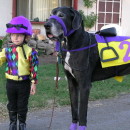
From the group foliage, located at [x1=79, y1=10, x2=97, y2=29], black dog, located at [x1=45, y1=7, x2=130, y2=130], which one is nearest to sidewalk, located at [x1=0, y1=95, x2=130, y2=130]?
black dog, located at [x1=45, y1=7, x2=130, y2=130]

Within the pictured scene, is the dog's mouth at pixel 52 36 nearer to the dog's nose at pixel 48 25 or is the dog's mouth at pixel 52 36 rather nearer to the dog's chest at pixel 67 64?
the dog's nose at pixel 48 25

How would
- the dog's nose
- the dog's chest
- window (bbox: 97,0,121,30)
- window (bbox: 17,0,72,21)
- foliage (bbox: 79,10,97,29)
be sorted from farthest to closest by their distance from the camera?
1. window (bbox: 17,0,72,21)
2. window (bbox: 97,0,121,30)
3. foliage (bbox: 79,10,97,29)
4. the dog's chest
5. the dog's nose

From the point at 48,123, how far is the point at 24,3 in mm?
10642

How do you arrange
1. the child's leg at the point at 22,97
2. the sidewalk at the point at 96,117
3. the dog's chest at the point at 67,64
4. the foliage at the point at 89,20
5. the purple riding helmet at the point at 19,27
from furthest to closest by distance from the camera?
the foliage at the point at 89,20, the sidewalk at the point at 96,117, the child's leg at the point at 22,97, the purple riding helmet at the point at 19,27, the dog's chest at the point at 67,64

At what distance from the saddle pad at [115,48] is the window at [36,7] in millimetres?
10801

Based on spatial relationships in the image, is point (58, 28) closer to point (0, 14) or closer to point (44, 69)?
point (44, 69)

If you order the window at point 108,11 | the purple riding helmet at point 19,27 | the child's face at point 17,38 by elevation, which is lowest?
the child's face at point 17,38

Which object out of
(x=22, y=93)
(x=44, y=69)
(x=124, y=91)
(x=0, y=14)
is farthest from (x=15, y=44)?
(x=0, y=14)

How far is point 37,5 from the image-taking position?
51.7 ft

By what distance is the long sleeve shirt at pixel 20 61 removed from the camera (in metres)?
4.88

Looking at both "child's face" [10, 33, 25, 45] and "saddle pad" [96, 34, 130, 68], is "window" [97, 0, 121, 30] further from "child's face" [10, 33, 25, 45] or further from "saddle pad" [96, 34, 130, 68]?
"child's face" [10, 33, 25, 45]

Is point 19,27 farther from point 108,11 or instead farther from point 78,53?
point 108,11

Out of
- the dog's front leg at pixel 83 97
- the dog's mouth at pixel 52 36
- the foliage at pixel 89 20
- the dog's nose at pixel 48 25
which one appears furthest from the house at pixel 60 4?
the dog's nose at pixel 48 25

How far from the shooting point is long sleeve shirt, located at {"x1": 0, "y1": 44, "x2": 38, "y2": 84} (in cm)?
488
